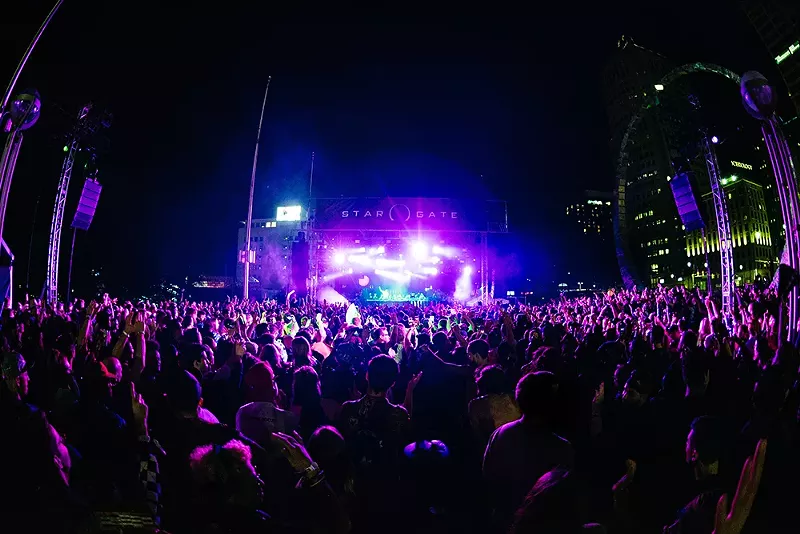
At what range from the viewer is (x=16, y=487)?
8.20 ft

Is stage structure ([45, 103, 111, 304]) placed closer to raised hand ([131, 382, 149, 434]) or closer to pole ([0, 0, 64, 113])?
pole ([0, 0, 64, 113])

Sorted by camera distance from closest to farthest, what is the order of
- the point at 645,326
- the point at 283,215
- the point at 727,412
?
the point at 727,412 → the point at 645,326 → the point at 283,215

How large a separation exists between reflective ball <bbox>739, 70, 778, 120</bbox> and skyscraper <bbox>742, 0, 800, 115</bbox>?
11.8 meters

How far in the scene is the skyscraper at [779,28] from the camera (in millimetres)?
17656

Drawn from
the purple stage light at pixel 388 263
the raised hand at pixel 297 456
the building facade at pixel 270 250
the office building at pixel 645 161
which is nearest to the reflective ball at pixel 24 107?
the raised hand at pixel 297 456

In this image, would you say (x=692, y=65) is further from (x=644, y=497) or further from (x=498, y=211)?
(x=498, y=211)

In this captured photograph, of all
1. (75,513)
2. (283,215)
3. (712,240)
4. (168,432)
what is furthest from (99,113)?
(712,240)

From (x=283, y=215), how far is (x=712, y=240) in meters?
66.9

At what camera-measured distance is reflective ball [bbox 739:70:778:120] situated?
9391 millimetres

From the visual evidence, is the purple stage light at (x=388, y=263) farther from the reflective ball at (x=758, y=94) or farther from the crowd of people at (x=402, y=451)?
the crowd of people at (x=402, y=451)

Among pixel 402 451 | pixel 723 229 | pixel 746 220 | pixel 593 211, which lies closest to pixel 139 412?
pixel 402 451

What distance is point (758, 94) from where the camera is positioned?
943 cm

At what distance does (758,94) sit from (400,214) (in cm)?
3339

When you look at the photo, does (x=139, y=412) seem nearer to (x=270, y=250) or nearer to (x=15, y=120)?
(x=15, y=120)
